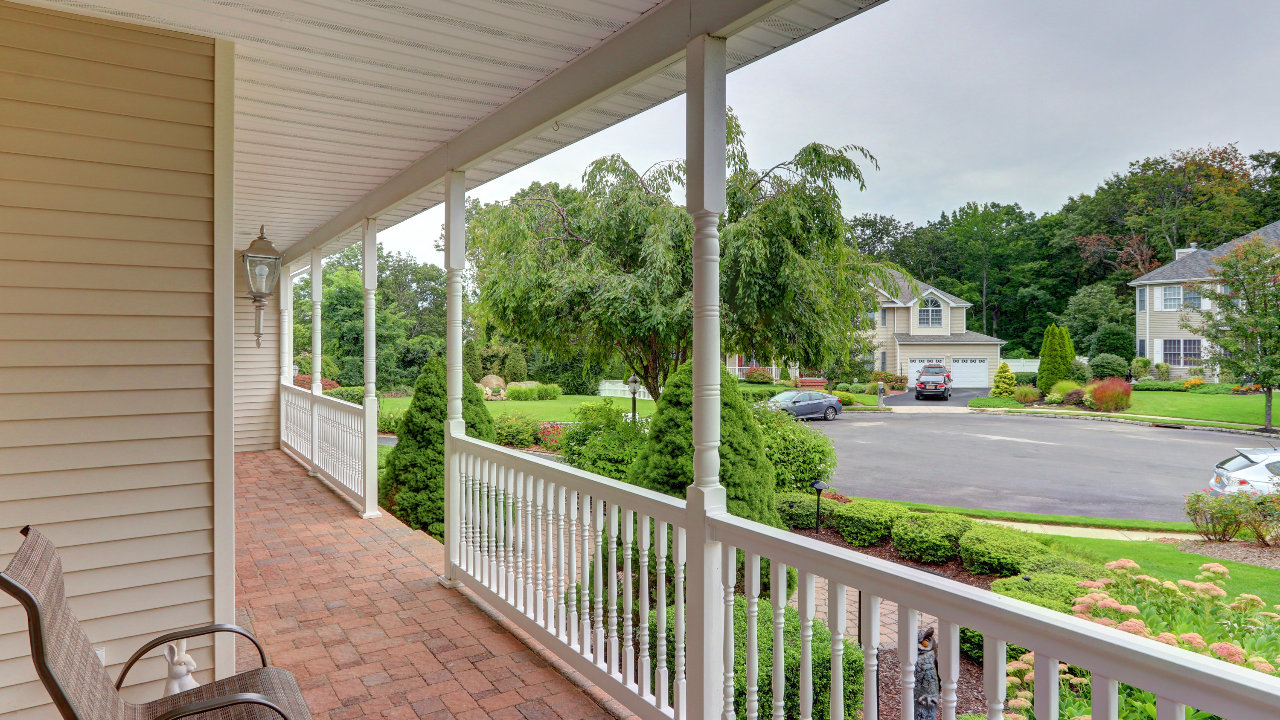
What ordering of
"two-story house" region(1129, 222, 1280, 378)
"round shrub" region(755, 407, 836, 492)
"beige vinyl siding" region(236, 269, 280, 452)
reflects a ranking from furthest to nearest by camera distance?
"beige vinyl siding" region(236, 269, 280, 452) → "round shrub" region(755, 407, 836, 492) → "two-story house" region(1129, 222, 1280, 378)

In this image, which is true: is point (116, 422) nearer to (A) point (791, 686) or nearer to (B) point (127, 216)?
(B) point (127, 216)

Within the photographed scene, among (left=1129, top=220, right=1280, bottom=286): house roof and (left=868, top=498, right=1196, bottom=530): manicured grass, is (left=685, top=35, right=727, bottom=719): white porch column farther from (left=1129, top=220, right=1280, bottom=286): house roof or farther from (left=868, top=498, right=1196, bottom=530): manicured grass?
(left=868, top=498, right=1196, bottom=530): manicured grass

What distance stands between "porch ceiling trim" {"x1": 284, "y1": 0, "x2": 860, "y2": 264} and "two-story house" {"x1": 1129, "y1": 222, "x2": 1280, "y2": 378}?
5.95 ft

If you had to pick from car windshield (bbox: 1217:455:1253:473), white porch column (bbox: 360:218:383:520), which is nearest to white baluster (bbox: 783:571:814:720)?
car windshield (bbox: 1217:455:1253:473)

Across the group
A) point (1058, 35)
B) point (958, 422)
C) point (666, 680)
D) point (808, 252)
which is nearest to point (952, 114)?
point (1058, 35)

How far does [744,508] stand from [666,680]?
172 centimetres

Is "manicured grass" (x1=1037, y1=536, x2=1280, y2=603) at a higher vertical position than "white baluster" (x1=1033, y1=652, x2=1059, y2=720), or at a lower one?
lower

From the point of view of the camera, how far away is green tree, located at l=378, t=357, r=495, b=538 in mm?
6668

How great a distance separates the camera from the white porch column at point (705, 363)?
228 centimetres

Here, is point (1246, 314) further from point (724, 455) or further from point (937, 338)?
point (724, 455)

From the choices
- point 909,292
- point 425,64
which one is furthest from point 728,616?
point 909,292

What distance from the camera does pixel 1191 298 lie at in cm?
293

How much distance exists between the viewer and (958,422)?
17.8 ft

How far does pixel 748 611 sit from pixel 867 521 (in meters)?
4.52
